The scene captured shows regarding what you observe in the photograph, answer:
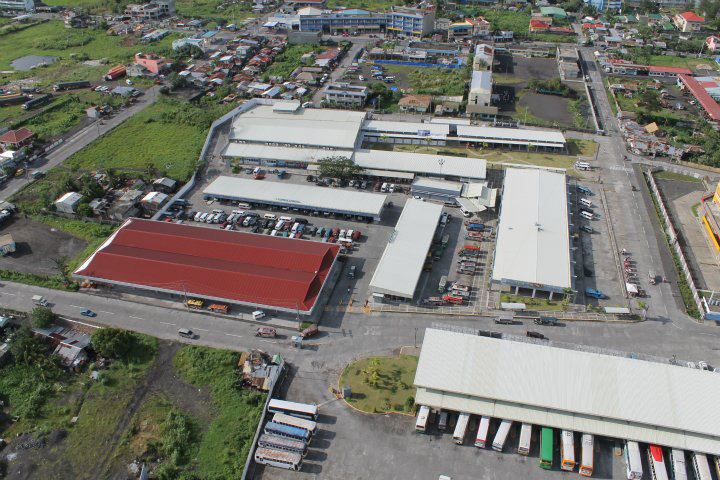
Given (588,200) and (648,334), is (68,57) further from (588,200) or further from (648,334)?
(648,334)

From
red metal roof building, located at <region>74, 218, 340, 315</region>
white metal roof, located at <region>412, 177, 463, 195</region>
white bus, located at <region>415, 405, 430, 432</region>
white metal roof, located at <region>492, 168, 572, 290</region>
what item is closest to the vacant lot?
red metal roof building, located at <region>74, 218, 340, 315</region>

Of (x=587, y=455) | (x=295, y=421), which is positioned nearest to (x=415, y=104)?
(x=295, y=421)

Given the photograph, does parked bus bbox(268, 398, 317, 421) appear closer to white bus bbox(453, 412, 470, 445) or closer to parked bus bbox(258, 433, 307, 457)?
parked bus bbox(258, 433, 307, 457)

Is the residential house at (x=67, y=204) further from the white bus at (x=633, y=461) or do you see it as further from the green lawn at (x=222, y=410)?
the white bus at (x=633, y=461)

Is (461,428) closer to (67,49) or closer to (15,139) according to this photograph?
(15,139)

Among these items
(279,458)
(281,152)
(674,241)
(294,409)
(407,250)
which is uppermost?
(281,152)

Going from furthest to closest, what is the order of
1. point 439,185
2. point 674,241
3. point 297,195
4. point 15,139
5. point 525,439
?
point 15,139, point 439,185, point 297,195, point 674,241, point 525,439

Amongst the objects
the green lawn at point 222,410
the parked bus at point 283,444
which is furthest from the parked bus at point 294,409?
the parked bus at point 283,444
